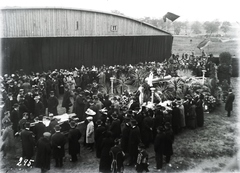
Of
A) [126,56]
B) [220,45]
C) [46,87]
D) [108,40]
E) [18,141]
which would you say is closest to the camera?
[18,141]

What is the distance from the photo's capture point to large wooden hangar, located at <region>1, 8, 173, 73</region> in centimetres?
1931

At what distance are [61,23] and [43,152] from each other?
14.9m

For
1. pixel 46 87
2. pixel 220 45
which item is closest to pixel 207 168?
pixel 46 87

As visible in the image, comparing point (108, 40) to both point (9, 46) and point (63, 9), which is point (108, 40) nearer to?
point (63, 9)

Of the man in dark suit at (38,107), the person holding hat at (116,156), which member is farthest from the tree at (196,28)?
the person holding hat at (116,156)

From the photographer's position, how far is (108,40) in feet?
78.6

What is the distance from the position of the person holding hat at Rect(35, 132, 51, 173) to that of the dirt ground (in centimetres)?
46

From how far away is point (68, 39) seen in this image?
21.5 meters

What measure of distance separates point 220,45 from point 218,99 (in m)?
28.8

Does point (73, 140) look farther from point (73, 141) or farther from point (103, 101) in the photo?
point (103, 101)

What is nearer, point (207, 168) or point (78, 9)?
point (207, 168)

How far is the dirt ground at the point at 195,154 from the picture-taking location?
8.55 meters

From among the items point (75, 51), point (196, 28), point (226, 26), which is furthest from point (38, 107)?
point (196, 28)

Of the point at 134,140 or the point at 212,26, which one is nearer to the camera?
the point at 134,140
